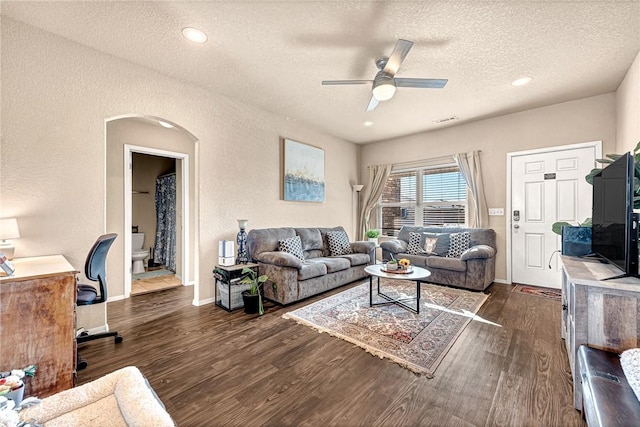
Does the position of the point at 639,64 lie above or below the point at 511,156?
above

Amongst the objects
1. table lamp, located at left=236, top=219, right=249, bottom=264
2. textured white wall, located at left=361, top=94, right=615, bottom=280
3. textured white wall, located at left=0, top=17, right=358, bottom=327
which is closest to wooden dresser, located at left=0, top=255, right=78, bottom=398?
textured white wall, located at left=0, top=17, right=358, bottom=327

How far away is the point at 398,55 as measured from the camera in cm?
225

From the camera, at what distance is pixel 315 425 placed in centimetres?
143

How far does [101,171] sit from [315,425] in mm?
2832

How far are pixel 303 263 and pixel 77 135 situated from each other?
2.69 m

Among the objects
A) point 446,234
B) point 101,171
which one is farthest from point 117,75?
point 446,234

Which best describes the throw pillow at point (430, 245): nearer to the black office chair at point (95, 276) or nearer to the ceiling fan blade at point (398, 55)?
the ceiling fan blade at point (398, 55)

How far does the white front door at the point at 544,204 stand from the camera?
367cm

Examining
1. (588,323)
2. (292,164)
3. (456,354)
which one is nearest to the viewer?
(588,323)

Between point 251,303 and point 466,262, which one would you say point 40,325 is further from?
point 466,262

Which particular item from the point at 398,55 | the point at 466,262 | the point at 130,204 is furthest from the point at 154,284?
the point at 466,262

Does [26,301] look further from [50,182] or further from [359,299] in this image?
[359,299]

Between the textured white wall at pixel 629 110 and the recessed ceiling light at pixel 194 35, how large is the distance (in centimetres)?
405

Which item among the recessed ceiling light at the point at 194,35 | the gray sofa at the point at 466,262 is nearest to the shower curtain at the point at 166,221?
the recessed ceiling light at the point at 194,35
